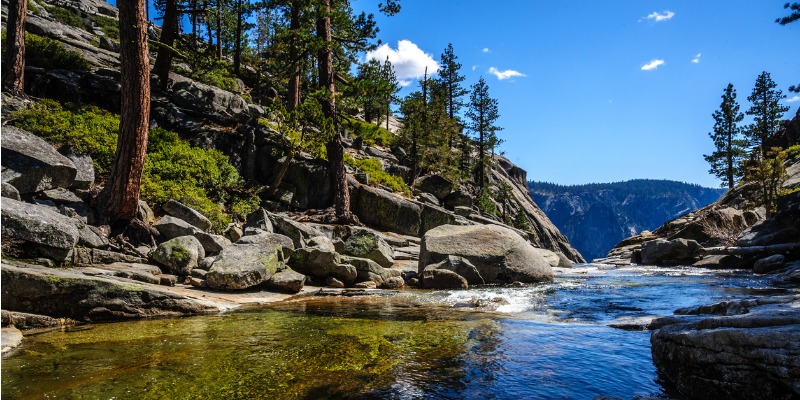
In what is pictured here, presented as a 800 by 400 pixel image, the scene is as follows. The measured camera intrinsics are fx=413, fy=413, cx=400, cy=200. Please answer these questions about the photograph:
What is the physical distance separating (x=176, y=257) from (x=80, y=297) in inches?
135

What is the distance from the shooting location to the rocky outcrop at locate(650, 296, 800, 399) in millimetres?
3738

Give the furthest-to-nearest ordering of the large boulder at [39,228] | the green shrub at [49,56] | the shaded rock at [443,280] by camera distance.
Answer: the green shrub at [49,56]
the shaded rock at [443,280]
the large boulder at [39,228]

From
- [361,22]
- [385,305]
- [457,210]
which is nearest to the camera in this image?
[385,305]

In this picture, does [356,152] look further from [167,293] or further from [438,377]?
[438,377]

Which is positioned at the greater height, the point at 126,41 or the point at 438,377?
the point at 126,41

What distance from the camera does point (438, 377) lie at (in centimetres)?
485

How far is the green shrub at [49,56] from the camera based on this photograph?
20.7 metres

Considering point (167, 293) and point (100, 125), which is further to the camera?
point (100, 125)

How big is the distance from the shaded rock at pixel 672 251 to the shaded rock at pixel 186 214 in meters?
28.3

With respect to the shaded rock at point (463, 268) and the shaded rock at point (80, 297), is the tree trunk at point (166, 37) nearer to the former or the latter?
the shaded rock at point (80, 297)

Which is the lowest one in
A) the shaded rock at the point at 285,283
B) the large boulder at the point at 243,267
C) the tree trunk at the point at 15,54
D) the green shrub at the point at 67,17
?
the shaded rock at the point at 285,283

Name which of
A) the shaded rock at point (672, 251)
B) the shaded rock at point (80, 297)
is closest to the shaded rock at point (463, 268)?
the shaded rock at point (80, 297)

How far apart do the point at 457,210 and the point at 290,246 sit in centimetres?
2380

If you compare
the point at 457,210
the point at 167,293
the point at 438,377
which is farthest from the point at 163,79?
the point at 438,377
